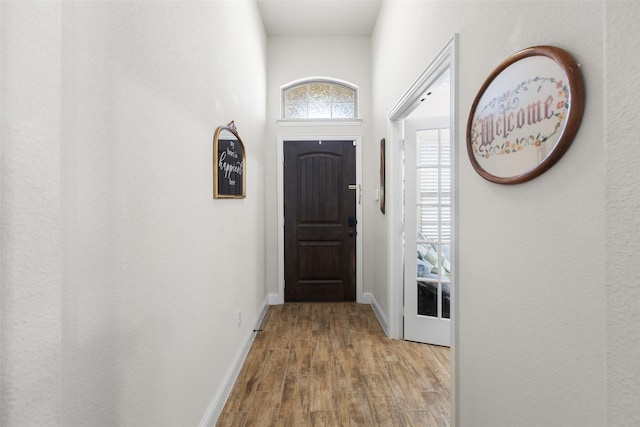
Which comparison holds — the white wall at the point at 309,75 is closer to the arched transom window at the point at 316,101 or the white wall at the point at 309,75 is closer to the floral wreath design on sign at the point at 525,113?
the arched transom window at the point at 316,101

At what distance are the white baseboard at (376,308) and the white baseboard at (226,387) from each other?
1221mm

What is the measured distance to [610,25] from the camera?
0.57m

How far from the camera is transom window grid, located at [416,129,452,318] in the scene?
8.84ft

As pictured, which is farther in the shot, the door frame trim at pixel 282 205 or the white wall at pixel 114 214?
the door frame trim at pixel 282 205

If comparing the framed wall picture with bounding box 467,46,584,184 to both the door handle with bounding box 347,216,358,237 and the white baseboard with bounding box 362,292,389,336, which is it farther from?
the door handle with bounding box 347,216,358,237

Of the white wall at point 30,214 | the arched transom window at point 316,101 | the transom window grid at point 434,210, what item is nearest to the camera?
the white wall at point 30,214

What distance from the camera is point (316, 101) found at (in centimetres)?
402

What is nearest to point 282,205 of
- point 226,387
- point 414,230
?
point 414,230

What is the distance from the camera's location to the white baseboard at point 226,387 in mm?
1718

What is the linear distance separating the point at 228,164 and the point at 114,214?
1239mm

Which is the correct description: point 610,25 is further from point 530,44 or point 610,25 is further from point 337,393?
point 337,393

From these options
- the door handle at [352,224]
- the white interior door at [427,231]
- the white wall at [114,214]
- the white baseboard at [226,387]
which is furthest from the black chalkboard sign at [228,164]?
the door handle at [352,224]

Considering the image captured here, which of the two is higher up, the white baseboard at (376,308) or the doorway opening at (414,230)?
the doorway opening at (414,230)

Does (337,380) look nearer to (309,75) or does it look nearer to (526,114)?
(526,114)
